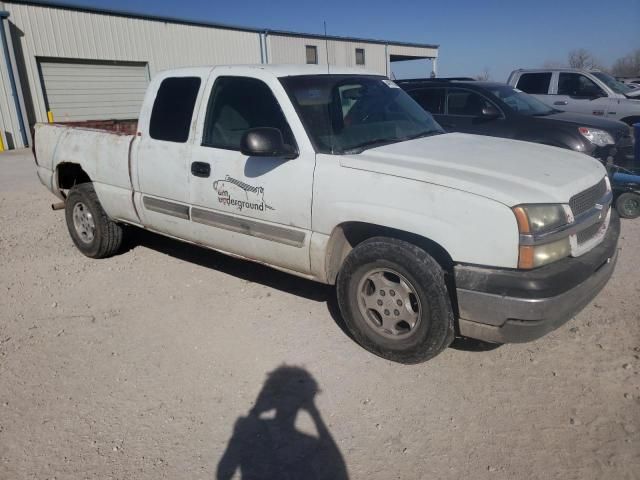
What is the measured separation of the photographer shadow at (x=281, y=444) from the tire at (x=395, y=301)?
0.56 m

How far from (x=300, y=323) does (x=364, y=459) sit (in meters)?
1.57

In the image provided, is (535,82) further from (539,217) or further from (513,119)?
(539,217)

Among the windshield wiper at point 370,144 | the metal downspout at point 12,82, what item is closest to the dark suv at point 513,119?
the windshield wiper at point 370,144

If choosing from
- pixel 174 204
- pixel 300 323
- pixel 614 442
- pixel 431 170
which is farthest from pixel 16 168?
pixel 614 442

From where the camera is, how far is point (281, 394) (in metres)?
3.21

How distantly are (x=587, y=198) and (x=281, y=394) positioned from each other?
2282 millimetres

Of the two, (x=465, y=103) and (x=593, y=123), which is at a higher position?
(x=465, y=103)

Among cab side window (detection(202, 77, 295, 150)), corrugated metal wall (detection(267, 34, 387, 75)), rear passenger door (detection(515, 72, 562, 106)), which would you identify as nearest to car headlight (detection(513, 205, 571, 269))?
cab side window (detection(202, 77, 295, 150))

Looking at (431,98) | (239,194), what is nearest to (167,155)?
(239,194)

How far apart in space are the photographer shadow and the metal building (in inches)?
571

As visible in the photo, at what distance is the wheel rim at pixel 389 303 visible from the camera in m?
3.36

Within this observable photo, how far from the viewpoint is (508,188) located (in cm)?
297

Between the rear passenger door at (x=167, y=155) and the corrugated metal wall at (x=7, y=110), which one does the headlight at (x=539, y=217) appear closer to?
the rear passenger door at (x=167, y=155)

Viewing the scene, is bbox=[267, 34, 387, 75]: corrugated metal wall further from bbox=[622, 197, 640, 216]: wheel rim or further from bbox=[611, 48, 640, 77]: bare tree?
bbox=[611, 48, 640, 77]: bare tree
